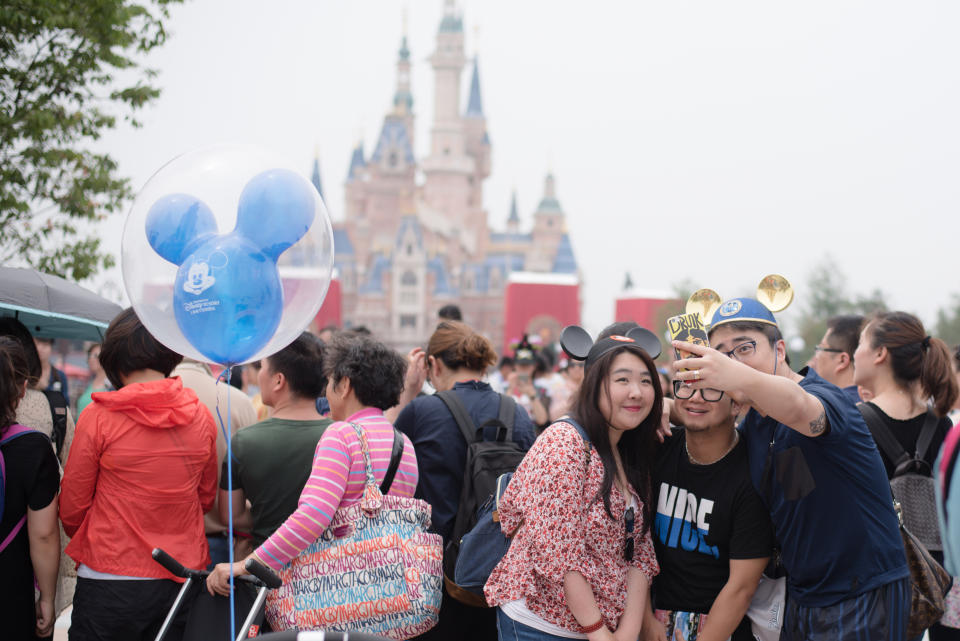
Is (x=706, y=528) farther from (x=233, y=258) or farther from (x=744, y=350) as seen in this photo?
(x=233, y=258)

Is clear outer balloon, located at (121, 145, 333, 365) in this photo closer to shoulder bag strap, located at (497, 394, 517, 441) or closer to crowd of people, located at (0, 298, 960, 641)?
crowd of people, located at (0, 298, 960, 641)

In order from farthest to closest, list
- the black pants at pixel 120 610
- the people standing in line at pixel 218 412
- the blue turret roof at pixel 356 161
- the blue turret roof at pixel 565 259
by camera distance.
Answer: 1. the blue turret roof at pixel 356 161
2. the blue turret roof at pixel 565 259
3. the people standing in line at pixel 218 412
4. the black pants at pixel 120 610

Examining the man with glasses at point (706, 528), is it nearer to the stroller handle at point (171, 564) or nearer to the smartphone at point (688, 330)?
the smartphone at point (688, 330)

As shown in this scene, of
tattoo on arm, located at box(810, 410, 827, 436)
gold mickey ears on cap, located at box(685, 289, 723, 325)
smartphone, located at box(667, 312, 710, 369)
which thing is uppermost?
gold mickey ears on cap, located at box(685, 289, 723, 325)

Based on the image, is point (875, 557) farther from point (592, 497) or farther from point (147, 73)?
point (147, 73)

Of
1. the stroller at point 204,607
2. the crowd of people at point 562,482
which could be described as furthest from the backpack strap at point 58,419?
the stroller at point 204,607

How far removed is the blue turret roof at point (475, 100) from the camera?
3199 inches

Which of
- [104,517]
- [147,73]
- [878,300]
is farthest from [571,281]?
[878,300]

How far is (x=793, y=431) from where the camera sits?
2.65 meters

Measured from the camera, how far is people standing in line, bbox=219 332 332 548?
3490 mm

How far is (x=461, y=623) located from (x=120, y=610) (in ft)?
4.66

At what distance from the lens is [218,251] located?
3004 mm

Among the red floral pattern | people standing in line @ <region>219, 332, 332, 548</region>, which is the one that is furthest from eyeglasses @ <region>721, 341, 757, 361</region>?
people standing in line @ <region>219, 332, 332, 548</region>

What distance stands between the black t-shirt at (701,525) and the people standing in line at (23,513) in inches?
90.0
